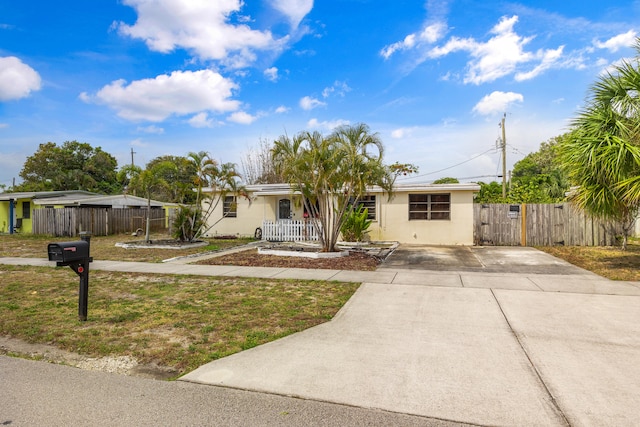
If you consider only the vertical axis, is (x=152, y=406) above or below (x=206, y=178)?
below

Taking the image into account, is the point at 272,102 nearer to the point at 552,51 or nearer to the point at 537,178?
the point at 552,51

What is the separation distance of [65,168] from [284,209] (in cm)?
3072

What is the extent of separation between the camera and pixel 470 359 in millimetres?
4016

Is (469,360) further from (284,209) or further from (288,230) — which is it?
(284,209)

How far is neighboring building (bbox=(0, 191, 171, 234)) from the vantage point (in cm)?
2366

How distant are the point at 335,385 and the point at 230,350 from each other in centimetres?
143

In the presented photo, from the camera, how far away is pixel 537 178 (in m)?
24.5

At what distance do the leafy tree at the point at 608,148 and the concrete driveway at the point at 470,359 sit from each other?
338 centimetres

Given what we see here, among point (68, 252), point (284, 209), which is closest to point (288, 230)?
point (284, 209)

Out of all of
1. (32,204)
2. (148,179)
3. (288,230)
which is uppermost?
(148,179)

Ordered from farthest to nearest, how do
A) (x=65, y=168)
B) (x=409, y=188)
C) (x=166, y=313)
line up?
(x=65, y=168) → (x=409, y=188) → (x=166, y=313)

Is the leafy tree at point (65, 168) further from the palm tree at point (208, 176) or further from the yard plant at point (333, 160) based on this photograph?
the yard plant at point (333, 160)

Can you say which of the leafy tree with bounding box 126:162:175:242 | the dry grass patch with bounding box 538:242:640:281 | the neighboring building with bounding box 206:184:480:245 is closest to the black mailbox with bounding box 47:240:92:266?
the dry grass patch with bounding box 538:242:640:281

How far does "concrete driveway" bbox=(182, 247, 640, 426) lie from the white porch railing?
1074 cm
